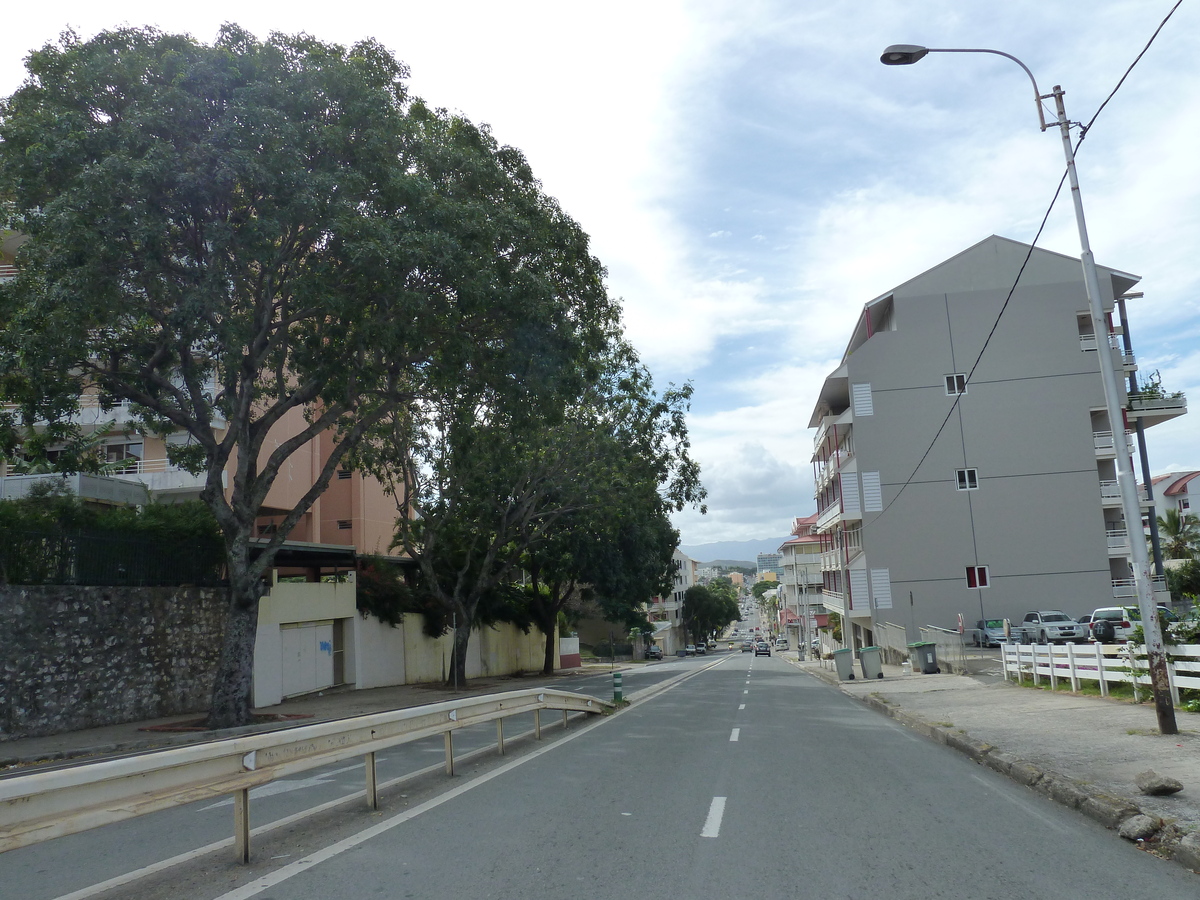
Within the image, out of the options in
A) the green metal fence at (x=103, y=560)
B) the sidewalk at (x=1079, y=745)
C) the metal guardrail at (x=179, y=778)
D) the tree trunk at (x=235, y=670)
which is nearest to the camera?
the metal guardrail at (x=179, y=778)

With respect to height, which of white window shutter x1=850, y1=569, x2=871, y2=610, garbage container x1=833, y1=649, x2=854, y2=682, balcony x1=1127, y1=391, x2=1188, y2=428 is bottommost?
garbage container x1=833, y1=649, x2=854, y2=682

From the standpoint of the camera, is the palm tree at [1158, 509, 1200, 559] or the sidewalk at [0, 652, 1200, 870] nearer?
the sidewalk at [0, 652, 1200, 870]

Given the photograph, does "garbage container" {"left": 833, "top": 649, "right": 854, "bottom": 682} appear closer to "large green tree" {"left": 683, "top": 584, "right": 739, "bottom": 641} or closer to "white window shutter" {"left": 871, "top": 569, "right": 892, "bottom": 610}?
"white window shutter" {"left": 871, "top": 569, "right": 892, "bottom": 610}

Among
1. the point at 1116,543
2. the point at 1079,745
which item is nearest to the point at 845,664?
the point at 1116,543

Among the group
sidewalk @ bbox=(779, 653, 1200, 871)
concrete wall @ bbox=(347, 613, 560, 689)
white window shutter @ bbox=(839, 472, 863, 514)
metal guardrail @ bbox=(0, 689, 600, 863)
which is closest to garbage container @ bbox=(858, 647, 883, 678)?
sidewalk @ bbox=(779, 653, 1200, 871)

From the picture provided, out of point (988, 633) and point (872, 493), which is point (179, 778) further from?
point (872, 493)

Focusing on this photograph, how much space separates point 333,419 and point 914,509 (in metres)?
30.8

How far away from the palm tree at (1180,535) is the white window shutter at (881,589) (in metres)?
21.7

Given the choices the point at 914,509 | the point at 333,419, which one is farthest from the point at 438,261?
the point at 914,509

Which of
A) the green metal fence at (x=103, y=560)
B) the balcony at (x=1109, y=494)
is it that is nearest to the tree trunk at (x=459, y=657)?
the green metal fence at (x=103, y=560)

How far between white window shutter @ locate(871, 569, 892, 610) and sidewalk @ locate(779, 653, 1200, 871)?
69.9ft

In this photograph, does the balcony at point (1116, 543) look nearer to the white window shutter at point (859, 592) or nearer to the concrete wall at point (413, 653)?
the white window shutter at point (859, 592)

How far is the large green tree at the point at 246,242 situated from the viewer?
14000 mm

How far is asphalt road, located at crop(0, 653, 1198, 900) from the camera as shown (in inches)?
218
